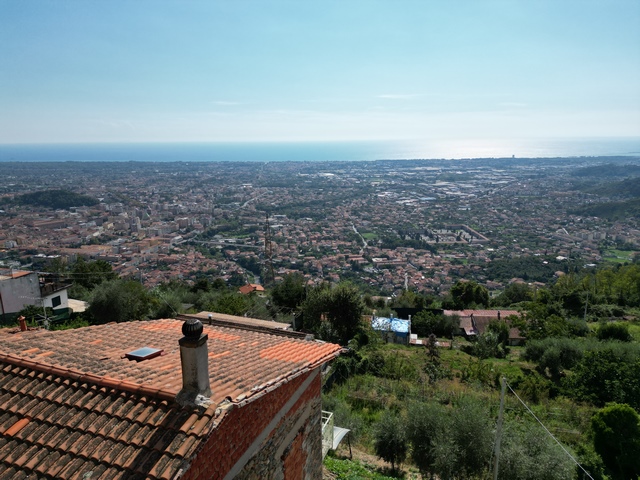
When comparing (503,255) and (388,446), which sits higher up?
(388,446)

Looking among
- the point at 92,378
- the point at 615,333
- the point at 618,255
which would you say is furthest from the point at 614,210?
the point at 92,378

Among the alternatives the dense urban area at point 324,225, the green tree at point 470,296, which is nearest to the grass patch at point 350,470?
the dense urban area at point 324,225

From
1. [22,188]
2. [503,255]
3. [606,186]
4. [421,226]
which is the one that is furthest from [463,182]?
[22,188]

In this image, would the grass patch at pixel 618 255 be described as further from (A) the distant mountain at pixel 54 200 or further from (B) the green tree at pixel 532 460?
(A) the distant mountain at pixel 54 200

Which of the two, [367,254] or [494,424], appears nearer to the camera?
[494,424]

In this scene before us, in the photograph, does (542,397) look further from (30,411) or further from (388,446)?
(30,411)

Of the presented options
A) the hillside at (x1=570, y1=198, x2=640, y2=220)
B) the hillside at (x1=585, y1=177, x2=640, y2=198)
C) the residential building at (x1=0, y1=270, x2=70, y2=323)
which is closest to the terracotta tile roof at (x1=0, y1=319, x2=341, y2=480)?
the residential building at (x1=0, y1=270, x2=70, y2=323)

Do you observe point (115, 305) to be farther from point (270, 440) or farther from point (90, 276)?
point (270, 440)

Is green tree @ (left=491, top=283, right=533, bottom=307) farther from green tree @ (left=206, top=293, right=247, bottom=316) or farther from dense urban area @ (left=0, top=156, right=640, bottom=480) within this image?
green tree @ (left=206, top=293, right=247, bottom=316)
